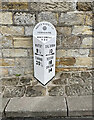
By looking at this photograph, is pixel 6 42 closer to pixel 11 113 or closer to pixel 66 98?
pixel 11 113

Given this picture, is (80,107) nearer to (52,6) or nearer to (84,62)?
(84,62)

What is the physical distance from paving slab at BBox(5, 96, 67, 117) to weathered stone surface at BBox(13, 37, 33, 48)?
785 mm

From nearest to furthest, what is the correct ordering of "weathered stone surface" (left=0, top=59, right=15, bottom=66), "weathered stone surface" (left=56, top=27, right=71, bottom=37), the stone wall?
the stone wall, "weathered stone surface" (left=56, top=27, right=71, bottom=37), "weathered stone surface" (left=0, top=59, right=15, bottom=66)

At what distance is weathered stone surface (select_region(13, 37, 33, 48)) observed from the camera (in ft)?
5.79

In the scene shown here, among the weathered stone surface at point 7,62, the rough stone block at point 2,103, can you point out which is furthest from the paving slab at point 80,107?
the weathered stone surface at point 7,62

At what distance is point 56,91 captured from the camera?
1.56 metres

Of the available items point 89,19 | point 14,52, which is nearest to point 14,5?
point 14,52

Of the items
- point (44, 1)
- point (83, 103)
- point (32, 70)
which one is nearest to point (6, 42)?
point (32, 70)

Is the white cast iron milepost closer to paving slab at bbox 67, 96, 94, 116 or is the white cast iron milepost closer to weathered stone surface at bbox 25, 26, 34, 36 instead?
weathered stone surface at bbox 25, 26, 34, 36

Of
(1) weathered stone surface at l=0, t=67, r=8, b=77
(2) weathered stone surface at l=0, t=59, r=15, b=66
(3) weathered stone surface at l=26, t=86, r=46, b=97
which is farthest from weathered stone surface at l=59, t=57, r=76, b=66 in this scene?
(1) weathered stone surface at l=0, t=67, r=8, b=77

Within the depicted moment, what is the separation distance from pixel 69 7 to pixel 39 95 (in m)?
1.24

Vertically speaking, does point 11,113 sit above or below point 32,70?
below

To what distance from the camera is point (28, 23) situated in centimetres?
168

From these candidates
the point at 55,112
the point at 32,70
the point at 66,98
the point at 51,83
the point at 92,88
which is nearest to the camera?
the point at 55,112
